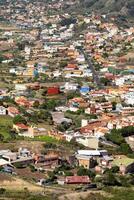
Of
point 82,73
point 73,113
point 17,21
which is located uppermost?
point 17,21

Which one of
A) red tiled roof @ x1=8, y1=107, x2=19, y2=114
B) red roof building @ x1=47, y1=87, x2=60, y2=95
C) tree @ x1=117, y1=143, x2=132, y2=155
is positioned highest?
red roof building @ x1=47, y1=87, x2=60, y2=95

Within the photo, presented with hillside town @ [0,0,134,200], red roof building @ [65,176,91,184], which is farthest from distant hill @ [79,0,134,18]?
red roof building @ [65,176,91,184]

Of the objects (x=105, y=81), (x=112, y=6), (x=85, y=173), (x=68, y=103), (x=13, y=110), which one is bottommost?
(x=85, y=173)

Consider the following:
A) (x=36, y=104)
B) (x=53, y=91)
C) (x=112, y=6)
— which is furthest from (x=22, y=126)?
(x=112, y=6)

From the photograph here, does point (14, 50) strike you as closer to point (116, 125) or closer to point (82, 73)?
point (82, 73)

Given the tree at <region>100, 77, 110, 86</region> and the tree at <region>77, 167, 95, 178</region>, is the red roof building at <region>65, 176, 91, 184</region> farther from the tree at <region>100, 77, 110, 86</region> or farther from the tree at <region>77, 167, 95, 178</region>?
the tree at <region>100, 77, 110, 86</region>

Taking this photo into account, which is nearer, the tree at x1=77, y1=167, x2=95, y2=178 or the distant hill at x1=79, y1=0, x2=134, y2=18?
the tree at x1=77, y1=167, x2=95, y2=178

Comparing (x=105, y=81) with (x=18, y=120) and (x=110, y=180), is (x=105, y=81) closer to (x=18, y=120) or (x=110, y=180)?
(x=18, y=120)

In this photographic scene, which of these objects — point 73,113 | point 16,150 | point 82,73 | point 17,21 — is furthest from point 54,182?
point 17,21

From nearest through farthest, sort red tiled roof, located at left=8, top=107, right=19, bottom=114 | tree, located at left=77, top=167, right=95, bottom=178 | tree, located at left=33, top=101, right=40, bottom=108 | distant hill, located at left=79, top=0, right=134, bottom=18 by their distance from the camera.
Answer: tree, located at left=77, top=167, right=95, bottom=178 < red tiled roof, located at left=8, top=107, right=19, bottom=114 < tree, located at left=33, top=101, right=40, bottom=108 < distant hill, located at left=79, top=0, right=134, bottom=18
